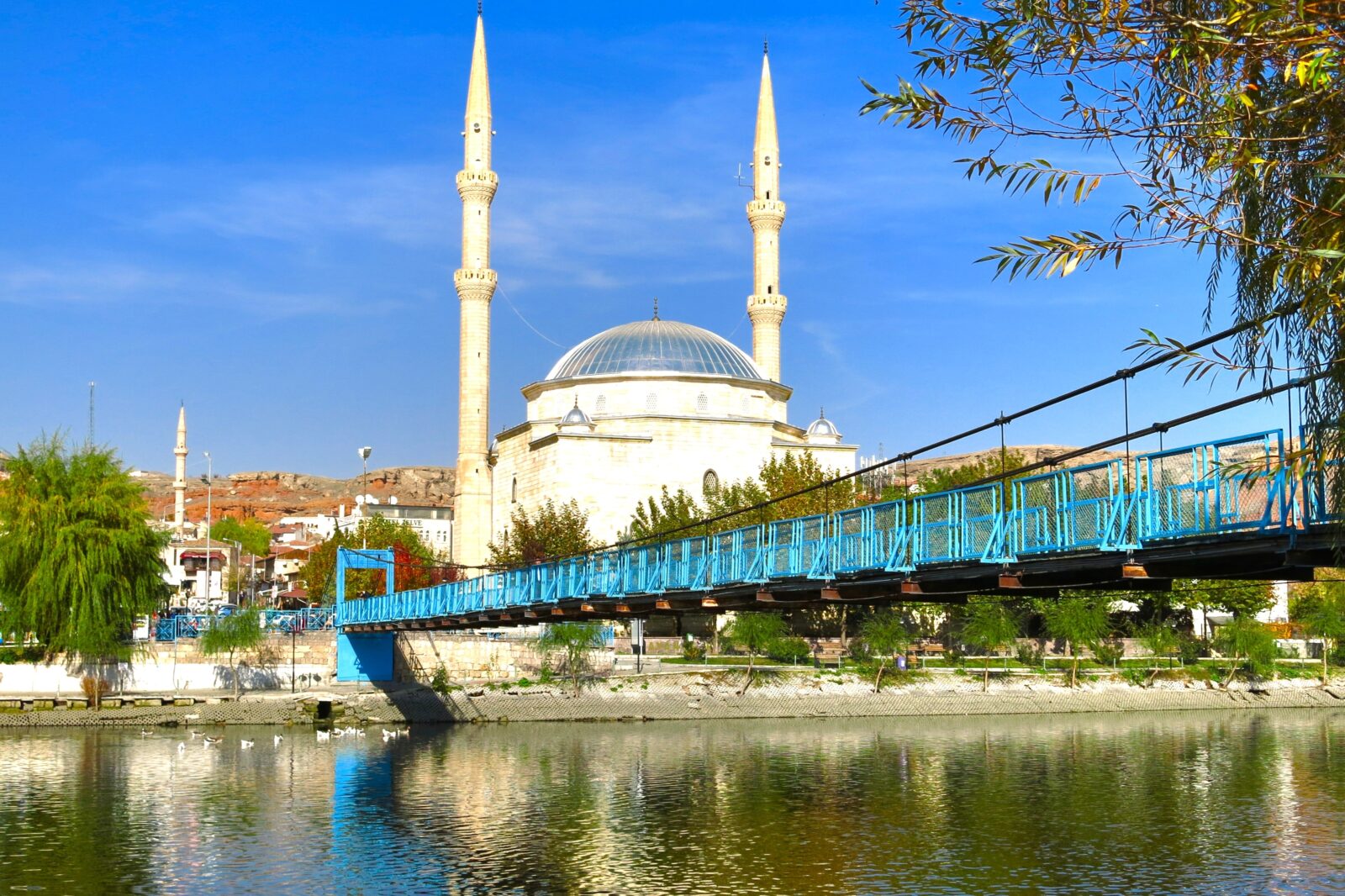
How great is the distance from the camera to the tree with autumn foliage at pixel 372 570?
40000 mm

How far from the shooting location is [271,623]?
112 feet

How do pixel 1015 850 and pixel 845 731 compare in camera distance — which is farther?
pixel 845 731

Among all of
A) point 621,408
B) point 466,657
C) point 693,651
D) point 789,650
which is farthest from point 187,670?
point 621,408

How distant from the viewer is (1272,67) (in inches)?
295

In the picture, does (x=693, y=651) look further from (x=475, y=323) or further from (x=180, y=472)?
(x=180, y=472)

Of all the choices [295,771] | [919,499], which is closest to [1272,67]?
[919,499]

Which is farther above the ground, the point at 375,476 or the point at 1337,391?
the point at 375,476

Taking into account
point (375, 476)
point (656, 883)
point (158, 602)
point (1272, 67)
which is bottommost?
point (656, 883)

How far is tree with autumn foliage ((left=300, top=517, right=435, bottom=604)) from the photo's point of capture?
131ft

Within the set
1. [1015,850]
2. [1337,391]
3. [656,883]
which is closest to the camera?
[1337,391]

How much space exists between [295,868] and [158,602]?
17.4 m

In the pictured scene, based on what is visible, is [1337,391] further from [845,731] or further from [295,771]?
[845,731]

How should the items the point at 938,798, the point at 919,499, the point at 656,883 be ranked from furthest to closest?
1. the point at 938,798
2. the point at 656,883
3. the point at 919,499

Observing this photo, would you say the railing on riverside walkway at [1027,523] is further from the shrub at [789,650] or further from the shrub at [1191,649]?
the shrub at [1191,649]
